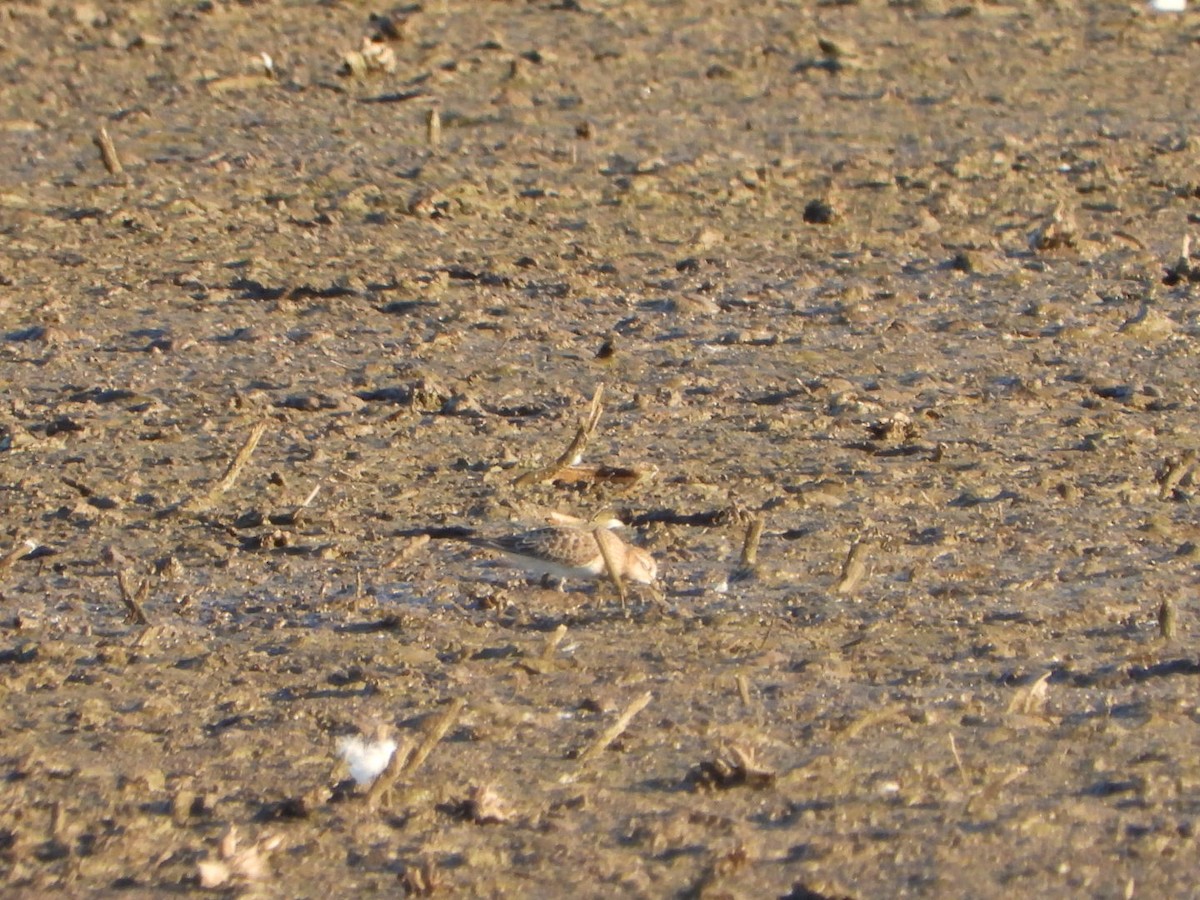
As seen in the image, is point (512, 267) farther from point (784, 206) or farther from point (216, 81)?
point (216, 81)

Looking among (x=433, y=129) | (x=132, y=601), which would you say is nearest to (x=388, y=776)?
(x=132, y=601)

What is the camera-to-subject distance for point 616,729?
3135 mm

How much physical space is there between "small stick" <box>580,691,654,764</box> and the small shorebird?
47 cm

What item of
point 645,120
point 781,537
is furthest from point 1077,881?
point 645,120

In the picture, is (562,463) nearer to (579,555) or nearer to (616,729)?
(579,555)

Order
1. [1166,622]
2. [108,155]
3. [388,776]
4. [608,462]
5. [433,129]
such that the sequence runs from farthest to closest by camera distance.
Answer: [433,129] → [108,155] → [608,462] → [1166,622] → [388,776]

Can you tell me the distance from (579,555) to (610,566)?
10 cm

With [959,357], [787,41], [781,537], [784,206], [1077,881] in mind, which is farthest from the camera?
[787,41]

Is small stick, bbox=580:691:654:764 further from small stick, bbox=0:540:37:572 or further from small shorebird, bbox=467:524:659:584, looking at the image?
small stick, bbox=0:540:37:572

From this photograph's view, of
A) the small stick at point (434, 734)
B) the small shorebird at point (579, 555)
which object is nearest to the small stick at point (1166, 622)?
the small shorebird at point (579, 555)

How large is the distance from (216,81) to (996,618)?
5495mm

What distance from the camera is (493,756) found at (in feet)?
10.2

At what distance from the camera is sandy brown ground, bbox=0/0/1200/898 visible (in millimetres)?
2910

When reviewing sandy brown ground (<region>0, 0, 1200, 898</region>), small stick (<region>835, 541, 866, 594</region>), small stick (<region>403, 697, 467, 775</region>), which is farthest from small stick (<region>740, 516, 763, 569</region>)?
small stick (<region>403, 697, 467, 775</region>)
